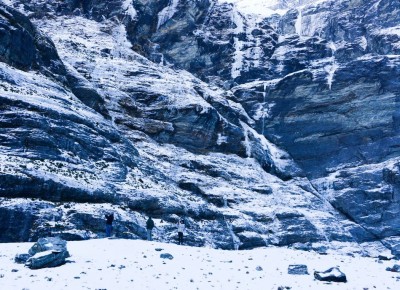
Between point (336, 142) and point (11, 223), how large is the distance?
2366 inches

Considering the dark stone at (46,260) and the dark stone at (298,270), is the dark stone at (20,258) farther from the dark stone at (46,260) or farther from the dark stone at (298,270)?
the dark stone at (298,270)

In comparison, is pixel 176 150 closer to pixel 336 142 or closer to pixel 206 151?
pixel 206 151

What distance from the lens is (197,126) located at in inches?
2790

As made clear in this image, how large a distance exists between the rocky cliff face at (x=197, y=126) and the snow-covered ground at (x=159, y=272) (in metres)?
13.1

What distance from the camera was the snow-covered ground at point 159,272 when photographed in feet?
53.5

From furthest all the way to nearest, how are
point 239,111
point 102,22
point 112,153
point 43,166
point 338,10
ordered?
point 338,10 → point 102,22 → point 239,111 → point 112,153 → point 43,166

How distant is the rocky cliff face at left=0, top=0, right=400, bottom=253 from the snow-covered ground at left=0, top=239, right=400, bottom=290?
43.1 feet

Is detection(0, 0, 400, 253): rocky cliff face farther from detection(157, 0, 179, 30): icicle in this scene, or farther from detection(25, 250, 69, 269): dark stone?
detection(25, 250, 69, 269): dark stone

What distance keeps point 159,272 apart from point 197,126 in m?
53.0

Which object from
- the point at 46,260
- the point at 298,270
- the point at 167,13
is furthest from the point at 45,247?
the point at 167,13

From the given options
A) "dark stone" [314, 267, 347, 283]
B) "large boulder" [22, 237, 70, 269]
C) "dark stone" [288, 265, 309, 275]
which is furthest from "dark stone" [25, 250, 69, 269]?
"dark stone" [314, 267, 347, 283]

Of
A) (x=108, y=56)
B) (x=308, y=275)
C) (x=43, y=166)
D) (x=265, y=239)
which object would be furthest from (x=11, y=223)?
(x=108, y=56)

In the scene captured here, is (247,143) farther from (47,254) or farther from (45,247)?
(47,254)

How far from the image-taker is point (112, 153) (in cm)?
4906
